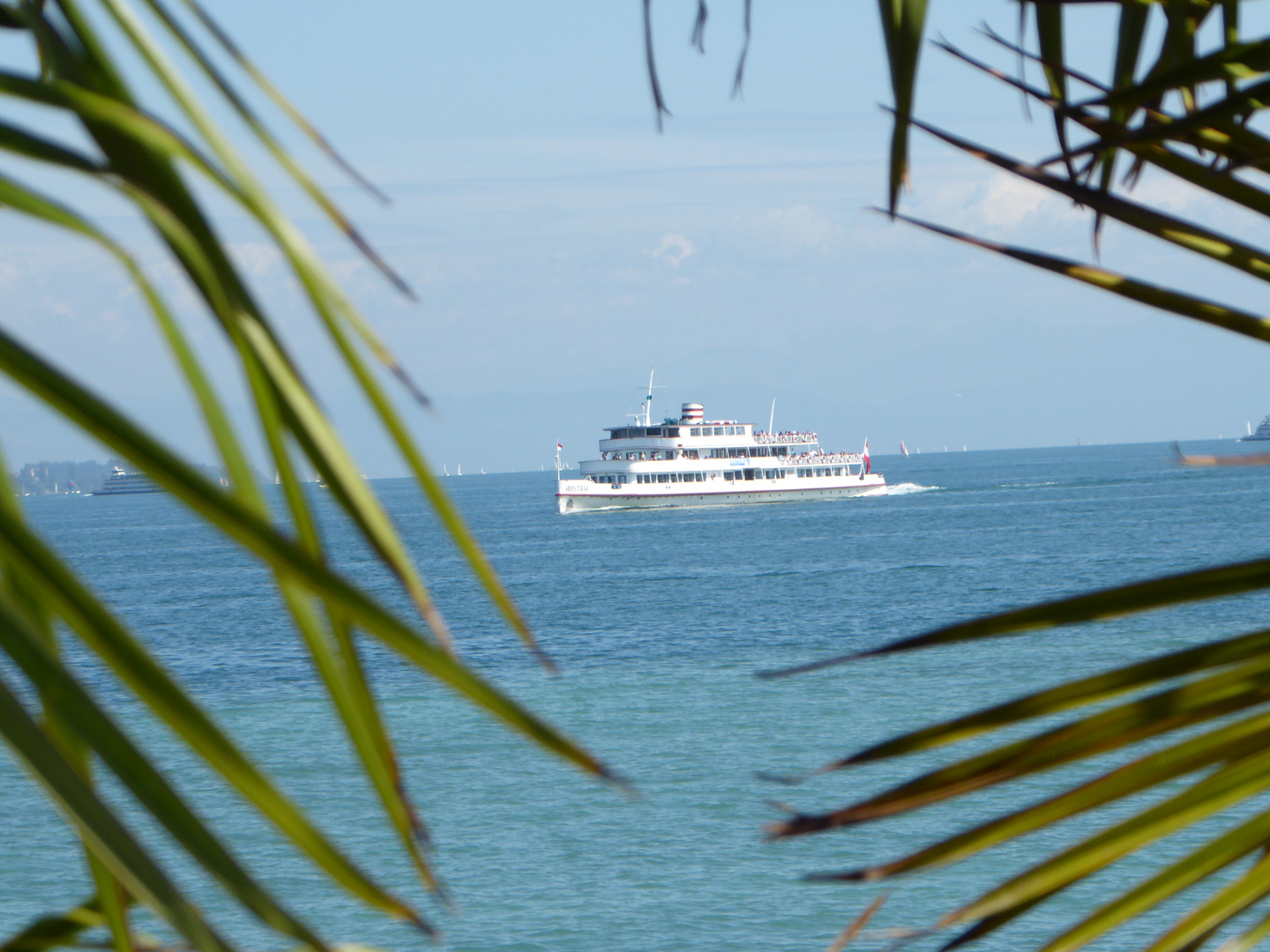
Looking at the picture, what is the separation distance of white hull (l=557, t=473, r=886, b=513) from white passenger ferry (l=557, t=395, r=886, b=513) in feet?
0.16

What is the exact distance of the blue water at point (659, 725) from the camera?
49.2 ft

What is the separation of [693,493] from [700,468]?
2.52 meters

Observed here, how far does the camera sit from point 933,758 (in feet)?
66.1

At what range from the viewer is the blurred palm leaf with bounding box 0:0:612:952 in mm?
340

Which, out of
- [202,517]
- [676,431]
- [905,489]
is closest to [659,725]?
[202,517]

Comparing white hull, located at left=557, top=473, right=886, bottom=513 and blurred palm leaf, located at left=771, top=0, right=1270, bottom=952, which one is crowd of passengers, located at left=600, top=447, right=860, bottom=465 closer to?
white hull, located at left=557, top=473, right=886, bottom=513

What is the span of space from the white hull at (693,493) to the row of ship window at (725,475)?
1.03 feet

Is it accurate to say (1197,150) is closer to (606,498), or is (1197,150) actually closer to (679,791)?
(679,791)

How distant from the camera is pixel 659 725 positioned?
23.6 m

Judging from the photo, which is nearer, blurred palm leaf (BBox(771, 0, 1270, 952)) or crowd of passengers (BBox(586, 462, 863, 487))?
blurred palm leaf (BBox(771, 0, 1270, 952))

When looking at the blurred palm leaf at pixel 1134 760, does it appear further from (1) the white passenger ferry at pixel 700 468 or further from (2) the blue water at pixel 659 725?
(1) the white passenger ferry at pixel 700 468

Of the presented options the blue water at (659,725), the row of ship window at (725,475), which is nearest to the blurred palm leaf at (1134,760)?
the blue water at (659,725)

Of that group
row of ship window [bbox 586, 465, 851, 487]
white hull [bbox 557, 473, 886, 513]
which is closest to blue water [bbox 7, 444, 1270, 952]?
row of ship window [bbox 586, 465, 851, 487]

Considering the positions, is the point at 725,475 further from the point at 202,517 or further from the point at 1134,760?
the point at 202,517
